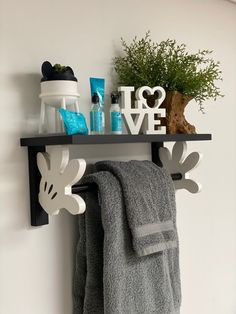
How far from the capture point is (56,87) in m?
0.87

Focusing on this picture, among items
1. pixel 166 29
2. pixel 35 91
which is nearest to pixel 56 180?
pixel 35 91

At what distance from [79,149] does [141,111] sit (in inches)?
6.9

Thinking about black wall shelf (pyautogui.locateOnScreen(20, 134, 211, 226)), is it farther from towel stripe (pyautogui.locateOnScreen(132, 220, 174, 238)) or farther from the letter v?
towel stripe (pyautogui.locateOnScreen(132, 220, 174, 238))

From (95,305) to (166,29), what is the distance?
2.66 feet

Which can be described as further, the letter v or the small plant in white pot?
the letter v

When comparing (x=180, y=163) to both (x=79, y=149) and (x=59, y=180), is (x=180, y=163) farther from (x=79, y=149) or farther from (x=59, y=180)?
(x=59, y=180)

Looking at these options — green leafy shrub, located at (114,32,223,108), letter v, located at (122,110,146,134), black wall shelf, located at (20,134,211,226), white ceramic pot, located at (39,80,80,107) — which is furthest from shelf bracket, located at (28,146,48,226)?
green leafy shrub, located at (114,32,223,108)

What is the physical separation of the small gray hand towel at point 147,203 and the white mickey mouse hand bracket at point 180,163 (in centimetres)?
11

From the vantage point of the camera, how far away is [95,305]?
3.16ft

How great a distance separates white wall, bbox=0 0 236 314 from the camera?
889 mm

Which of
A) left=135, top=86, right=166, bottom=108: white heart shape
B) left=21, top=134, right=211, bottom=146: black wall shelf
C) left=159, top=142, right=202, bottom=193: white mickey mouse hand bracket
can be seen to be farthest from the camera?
left=159, top=142, right=202, bottom=193: white mickey mouse hand bracket

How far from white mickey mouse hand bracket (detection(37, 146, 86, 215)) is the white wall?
5 cm

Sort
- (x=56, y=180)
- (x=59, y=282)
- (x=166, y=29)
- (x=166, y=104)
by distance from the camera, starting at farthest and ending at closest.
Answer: (x=166, y=29), (x=166, y=104), (x=59, y=282), (x=56, y=180)

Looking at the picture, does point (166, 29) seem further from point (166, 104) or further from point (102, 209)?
point (102, 209)
